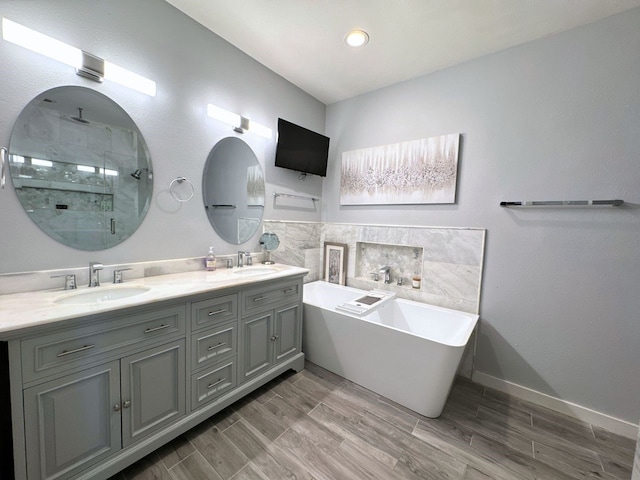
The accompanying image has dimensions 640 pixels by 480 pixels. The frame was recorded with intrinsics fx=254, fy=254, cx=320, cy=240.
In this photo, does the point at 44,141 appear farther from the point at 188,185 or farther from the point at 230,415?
the point at 230,415

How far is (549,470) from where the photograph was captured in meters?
1.38

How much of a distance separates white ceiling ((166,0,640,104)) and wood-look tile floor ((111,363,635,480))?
8.79 ft

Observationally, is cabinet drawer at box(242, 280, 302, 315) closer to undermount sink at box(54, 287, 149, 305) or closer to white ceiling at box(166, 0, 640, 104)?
undermount sink at box(54, 287, 149, 305)

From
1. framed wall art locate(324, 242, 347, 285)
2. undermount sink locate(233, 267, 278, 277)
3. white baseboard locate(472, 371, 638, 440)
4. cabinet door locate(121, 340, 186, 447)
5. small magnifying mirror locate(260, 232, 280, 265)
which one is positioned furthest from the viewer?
framed wall art locate(324, 242, 347, 285)

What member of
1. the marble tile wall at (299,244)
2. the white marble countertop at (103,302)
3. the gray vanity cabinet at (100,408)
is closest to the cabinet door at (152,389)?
the gray vanity cabinet at (100,408)

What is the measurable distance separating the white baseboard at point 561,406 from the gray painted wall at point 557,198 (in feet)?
0.14

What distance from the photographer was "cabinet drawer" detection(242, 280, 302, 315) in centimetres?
172

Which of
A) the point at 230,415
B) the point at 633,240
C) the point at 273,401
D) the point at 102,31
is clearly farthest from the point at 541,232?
the point at 102,31

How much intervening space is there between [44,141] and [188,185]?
0.73m

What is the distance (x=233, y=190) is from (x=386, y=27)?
1.68m

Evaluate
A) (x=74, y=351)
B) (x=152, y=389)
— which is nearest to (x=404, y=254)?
(x=152, y=389)

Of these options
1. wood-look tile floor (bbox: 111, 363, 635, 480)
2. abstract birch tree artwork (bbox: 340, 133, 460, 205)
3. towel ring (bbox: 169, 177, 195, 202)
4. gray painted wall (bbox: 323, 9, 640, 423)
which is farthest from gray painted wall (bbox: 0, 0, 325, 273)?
gray painted wall (bbox: 323, 9, 640, 423)

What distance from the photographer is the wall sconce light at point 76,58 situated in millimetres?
1213

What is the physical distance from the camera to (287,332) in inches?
81.1
